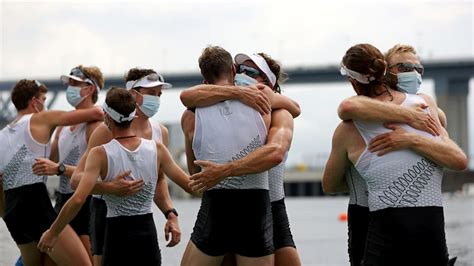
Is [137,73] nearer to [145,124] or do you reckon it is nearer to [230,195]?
[145,124]

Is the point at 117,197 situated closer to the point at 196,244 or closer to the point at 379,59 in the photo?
the point at 196,244

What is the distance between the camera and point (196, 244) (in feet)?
21.7

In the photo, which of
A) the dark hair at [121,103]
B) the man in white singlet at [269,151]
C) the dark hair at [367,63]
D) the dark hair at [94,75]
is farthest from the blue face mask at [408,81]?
the dark hair at [94,75]

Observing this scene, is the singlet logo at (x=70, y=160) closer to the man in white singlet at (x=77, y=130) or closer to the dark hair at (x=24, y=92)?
the man in white singlet at (x=77, y=130)

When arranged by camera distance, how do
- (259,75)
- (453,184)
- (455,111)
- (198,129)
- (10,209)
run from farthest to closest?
(453,184) → (455,111) → (10,209) → (259,75) → (198,129)

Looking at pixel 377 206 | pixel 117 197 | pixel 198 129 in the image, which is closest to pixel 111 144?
pixel 117 197

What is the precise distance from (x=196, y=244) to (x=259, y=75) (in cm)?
129

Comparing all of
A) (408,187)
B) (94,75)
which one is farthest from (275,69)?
(94,75)

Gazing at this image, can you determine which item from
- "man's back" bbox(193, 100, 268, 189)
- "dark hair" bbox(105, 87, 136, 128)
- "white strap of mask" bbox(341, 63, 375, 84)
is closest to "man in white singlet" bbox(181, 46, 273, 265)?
"man's back" bbox(193, 100, 268, 189)

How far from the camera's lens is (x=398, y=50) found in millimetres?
7078

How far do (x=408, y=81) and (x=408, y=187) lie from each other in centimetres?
105

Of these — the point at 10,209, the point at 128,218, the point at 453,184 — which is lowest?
the point at 453,184

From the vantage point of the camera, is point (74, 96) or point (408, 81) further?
point (74, 96)

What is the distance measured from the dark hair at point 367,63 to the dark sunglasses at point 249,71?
0.87 metres
